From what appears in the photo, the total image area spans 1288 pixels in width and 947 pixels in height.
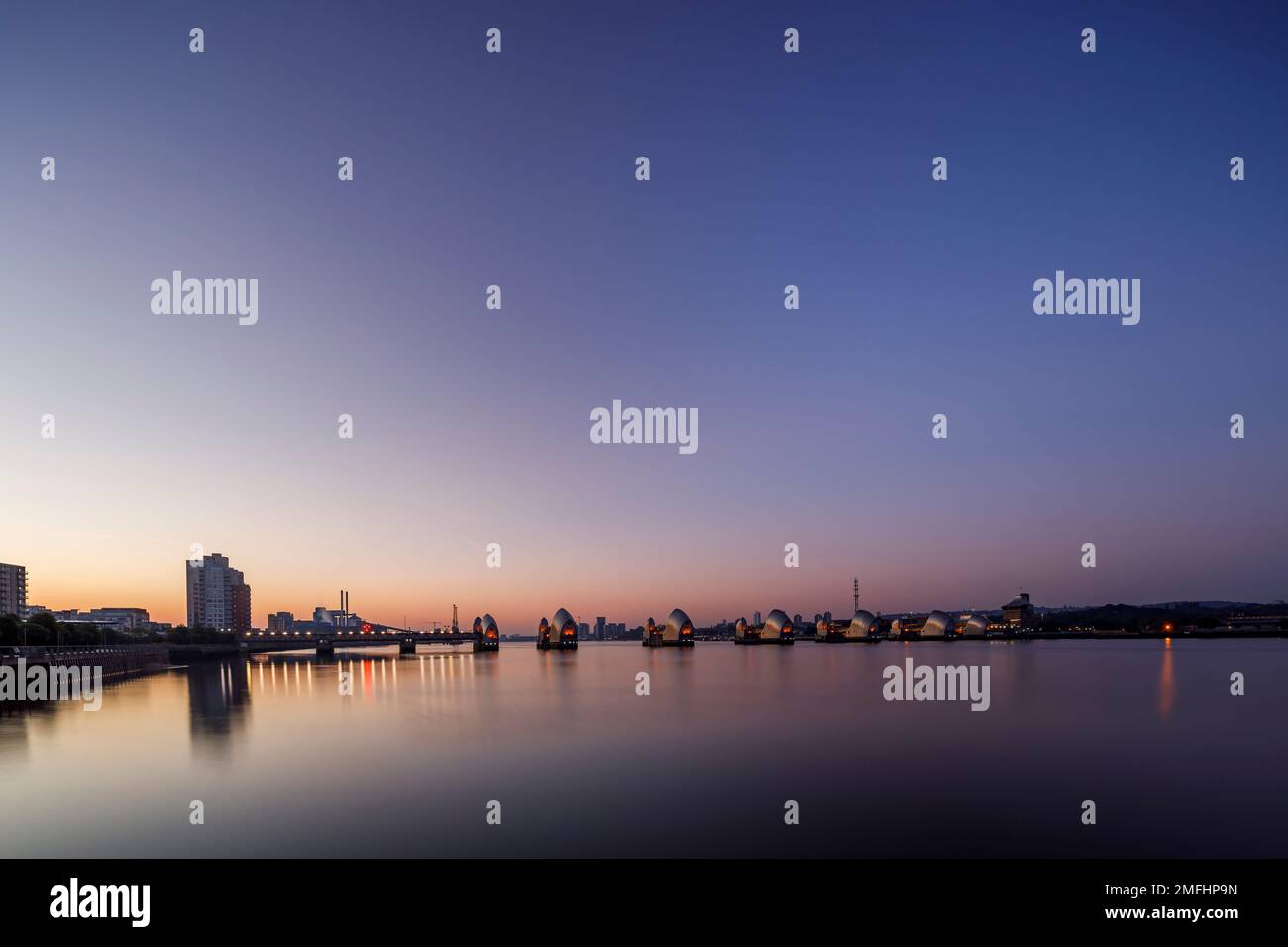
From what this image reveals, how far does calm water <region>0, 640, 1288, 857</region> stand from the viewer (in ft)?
73.9

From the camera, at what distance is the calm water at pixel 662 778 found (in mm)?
22531

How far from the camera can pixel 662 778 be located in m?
31.1

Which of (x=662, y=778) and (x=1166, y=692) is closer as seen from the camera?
(x=662, y=778)

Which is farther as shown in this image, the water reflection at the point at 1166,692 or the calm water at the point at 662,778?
the water reflection at the point at 1166,692

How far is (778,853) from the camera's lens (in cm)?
2105

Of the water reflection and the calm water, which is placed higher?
the calm water

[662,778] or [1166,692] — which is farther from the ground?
[662,778]

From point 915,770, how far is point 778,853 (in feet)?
42.4

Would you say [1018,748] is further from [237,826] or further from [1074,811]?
[237,826]

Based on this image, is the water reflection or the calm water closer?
the calm water

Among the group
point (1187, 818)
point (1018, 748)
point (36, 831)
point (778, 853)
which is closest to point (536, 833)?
point (778, 853)

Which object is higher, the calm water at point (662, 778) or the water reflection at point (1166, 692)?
the calm water at point (662, 778)
